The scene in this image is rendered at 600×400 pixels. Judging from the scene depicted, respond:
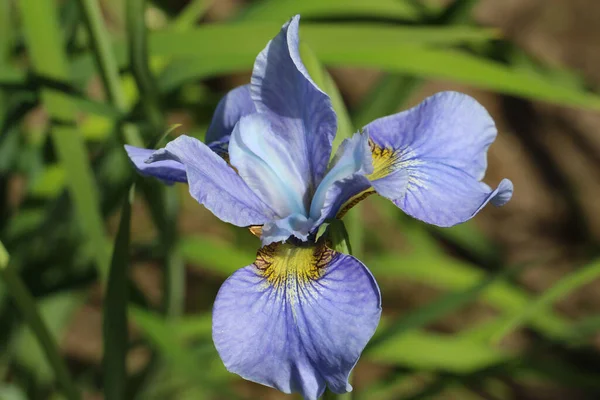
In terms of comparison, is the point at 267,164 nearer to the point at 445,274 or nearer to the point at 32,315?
the point at 32,315

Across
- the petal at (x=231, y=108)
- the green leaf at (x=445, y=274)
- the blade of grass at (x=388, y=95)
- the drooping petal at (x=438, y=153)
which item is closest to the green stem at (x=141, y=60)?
the petal at (x=231, y=108)

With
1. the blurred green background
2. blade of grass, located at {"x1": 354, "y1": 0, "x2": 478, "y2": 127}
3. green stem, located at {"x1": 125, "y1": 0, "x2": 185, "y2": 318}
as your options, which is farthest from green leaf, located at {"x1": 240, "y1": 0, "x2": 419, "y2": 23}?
green stem, located at {"x1": 125, "y1": 0, "x2": 185, "y2": 318}

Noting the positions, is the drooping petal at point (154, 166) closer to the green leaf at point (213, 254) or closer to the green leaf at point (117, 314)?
the green leaf at point (117, 314)

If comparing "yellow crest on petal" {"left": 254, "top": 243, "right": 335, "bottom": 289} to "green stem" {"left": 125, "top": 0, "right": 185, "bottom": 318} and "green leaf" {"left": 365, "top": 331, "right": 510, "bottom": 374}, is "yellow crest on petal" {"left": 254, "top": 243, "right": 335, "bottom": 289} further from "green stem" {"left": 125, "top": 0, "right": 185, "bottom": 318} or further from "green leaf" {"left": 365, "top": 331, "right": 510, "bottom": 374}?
"green leaf" {"left": 365, "top": 331, "right": 510, "bottom": 374}

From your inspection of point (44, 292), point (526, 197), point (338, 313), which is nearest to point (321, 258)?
point (338, 313)

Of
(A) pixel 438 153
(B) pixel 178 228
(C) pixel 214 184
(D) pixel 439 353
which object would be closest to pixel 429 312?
(D) pixel 439 353

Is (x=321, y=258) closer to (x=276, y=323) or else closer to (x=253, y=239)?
(x=276, y=323)
